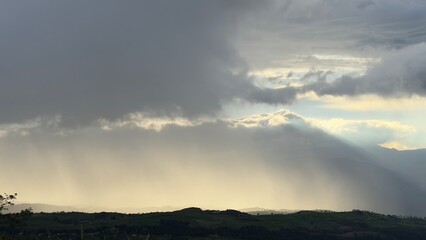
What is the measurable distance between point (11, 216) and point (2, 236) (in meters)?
4.82

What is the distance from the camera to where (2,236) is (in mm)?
142750

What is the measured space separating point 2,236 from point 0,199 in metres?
9.79

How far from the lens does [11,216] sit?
5630 inches

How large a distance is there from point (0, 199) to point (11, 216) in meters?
6.33

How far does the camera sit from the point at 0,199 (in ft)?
454
